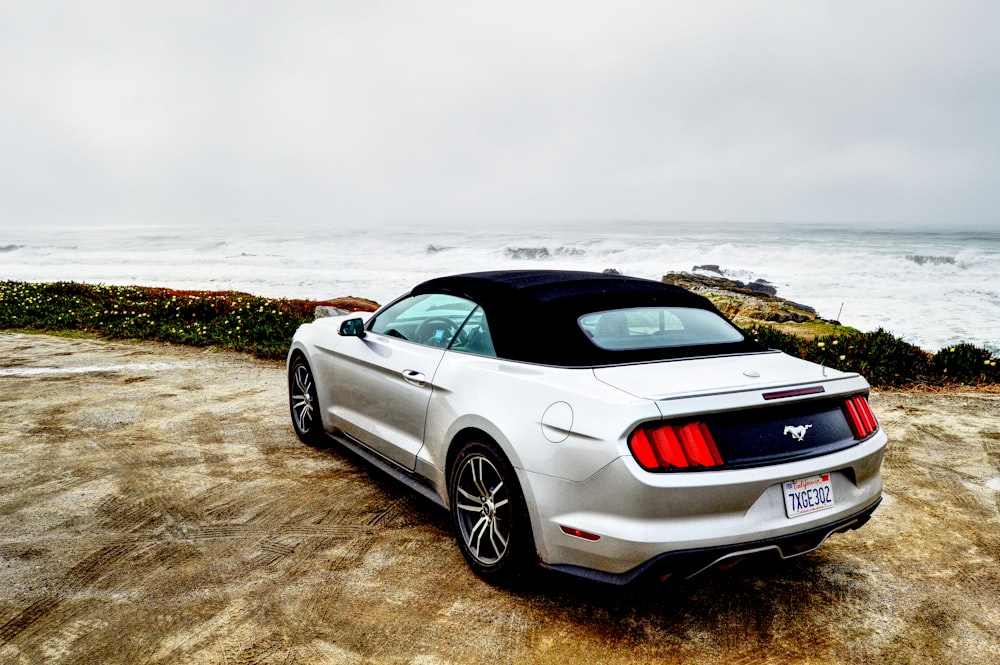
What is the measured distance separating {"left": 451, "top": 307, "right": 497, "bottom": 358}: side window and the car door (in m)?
0.07

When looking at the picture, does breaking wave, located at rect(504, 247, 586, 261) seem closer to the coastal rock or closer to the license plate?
the coastal rock

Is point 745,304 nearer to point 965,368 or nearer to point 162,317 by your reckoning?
point 965,368

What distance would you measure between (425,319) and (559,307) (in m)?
1.10

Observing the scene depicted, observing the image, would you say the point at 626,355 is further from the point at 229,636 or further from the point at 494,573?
the point at 229,636

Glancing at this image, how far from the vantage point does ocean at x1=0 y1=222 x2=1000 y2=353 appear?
2403cm

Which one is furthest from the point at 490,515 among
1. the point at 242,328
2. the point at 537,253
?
the point at 537,253

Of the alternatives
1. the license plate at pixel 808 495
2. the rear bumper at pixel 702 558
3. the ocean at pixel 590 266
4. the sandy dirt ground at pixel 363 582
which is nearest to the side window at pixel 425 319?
the sandy dirt ground at pixel 363 582

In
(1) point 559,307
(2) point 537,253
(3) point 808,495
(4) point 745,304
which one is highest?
(1) point 559,307

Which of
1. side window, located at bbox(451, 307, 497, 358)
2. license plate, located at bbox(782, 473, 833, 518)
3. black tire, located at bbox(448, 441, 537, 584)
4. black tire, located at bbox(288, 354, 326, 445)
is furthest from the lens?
black tire, located at bbox(288, 354, 326, 445)

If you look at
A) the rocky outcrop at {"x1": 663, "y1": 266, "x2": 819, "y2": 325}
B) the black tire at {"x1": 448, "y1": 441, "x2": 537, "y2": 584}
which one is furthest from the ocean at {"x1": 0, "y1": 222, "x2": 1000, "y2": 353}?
the black tire at {"x1": 448, "y1": 441, "x2": 537, "y2": 584}

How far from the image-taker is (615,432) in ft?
8.66

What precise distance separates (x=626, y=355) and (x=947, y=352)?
6.94 meters

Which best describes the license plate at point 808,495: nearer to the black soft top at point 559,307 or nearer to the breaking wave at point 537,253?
the black soft top at point 559,307

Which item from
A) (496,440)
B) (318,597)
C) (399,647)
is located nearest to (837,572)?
(496,440)
